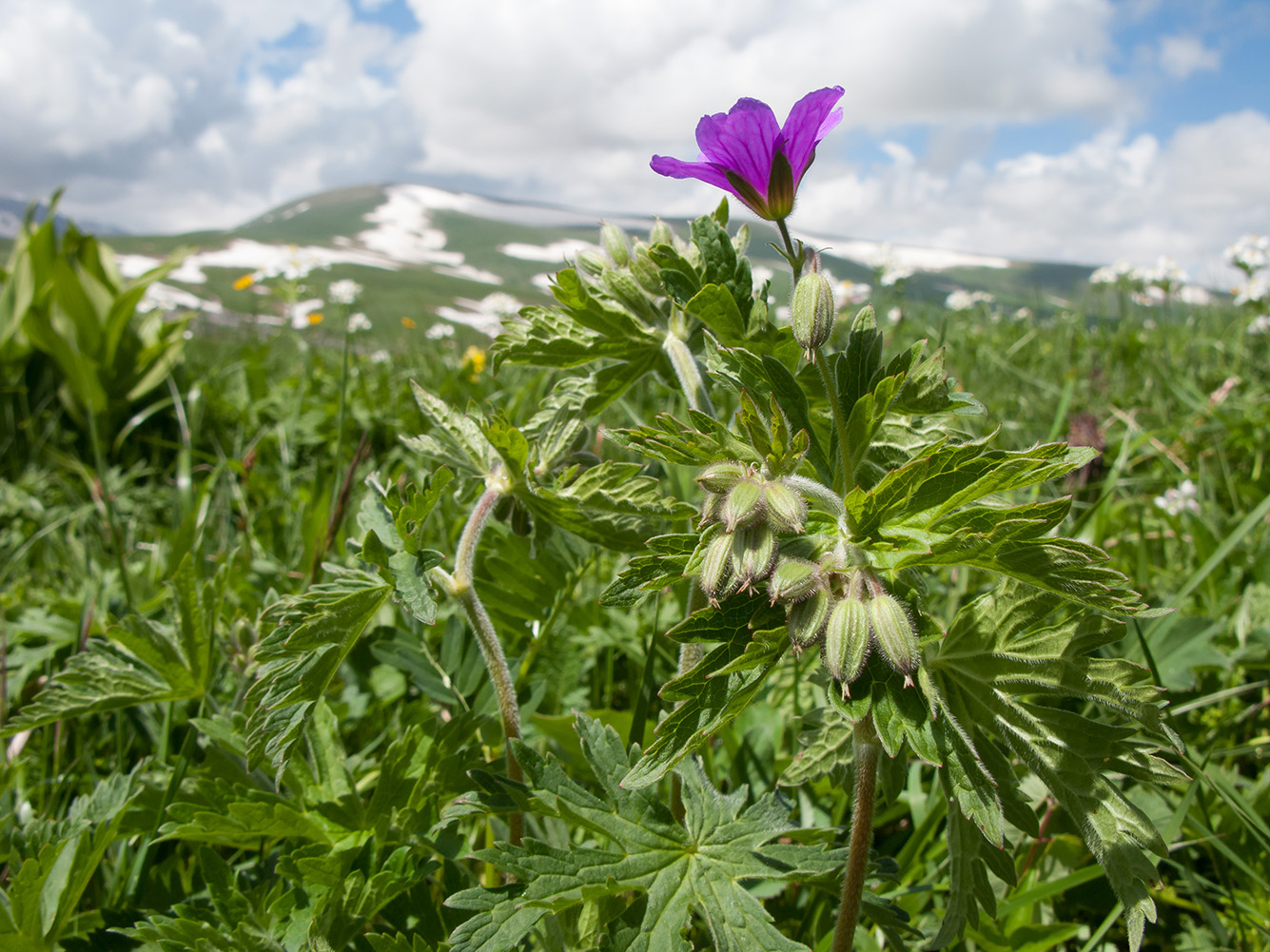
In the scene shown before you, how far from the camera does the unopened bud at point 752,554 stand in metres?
0.92

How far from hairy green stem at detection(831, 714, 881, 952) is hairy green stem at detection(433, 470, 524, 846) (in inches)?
20.3

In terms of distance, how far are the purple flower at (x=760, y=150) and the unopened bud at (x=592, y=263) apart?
278 mm

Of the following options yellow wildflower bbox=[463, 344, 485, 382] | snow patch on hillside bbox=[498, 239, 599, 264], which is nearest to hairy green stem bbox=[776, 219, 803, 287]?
yellow wildflower bbox=[463, 344, 485, 382]

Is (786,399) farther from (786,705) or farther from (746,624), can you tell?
(786,705)

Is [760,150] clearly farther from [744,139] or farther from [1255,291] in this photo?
[1255,291]

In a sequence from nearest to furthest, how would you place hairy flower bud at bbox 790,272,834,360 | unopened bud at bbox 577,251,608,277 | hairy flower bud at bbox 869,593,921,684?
hairy flower bud at bbox 869,593,921,684 → hairy flower bud at bbox 790,272,834,360 → unopened bud at bbox 577,251,608,277

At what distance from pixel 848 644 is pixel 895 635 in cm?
5

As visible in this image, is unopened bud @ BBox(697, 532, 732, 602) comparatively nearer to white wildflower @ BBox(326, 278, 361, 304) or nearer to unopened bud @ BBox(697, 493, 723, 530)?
unopened bud @ BBox(697, 493, 723, 530)

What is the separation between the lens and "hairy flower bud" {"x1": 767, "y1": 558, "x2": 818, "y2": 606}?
2.96 ft

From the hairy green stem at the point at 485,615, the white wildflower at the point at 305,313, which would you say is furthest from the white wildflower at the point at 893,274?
the hairy green stem at the point at 485,615

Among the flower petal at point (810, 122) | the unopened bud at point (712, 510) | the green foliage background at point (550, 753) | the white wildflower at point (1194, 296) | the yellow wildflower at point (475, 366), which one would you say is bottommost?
the green foliage background at point (550, 753)

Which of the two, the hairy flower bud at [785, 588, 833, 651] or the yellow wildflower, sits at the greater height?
the hairy flower bud at [785, 588, 833, 651]

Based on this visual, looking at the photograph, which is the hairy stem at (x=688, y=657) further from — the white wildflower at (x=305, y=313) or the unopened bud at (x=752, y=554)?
the white wildflower at (x=305, y=313)

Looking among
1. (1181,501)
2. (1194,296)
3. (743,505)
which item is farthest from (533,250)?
(743,505)
